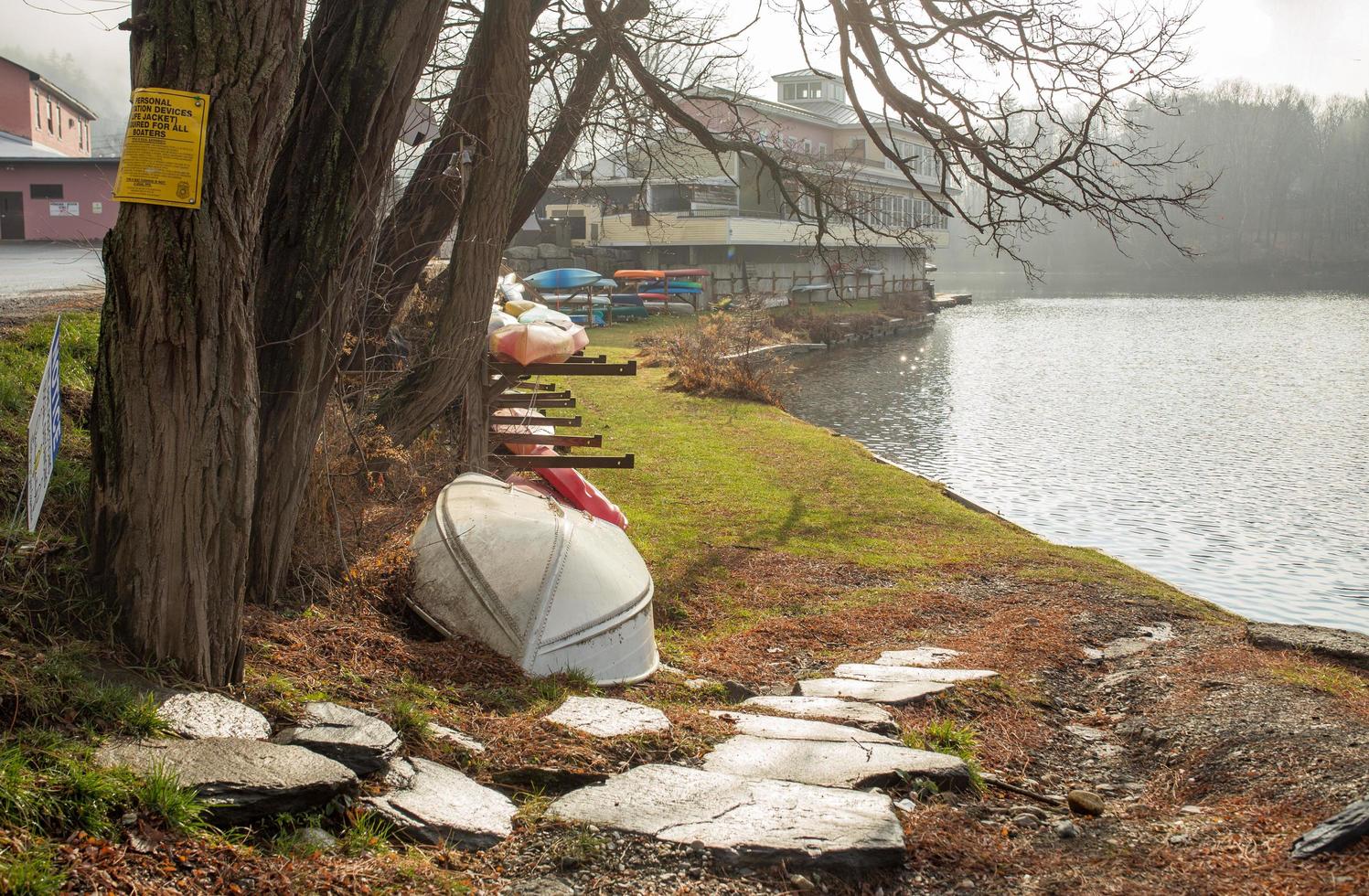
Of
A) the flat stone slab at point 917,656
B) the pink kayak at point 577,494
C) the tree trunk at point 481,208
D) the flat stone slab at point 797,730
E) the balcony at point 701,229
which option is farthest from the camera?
the balcony at point 701,229

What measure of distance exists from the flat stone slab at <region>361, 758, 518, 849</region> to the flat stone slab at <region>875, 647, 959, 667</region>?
3.74 metres

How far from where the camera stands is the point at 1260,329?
47125 millimetres

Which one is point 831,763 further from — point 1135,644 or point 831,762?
point 1135,644

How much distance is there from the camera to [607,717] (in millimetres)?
5059

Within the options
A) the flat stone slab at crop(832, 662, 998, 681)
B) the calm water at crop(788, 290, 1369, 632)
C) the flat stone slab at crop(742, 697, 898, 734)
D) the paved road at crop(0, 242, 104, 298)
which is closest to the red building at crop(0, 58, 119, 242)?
the paved road at crop(0, 242, 104, 298)

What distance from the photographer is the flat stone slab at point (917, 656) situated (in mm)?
7441

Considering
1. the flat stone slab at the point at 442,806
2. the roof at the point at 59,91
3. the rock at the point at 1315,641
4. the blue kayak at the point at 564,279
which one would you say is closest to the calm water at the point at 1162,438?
the rock at the point at 1315,641

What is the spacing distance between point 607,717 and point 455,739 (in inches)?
28.8

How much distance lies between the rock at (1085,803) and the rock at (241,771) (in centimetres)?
286

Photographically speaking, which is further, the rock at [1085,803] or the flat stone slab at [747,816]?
the rock at [1085,803]

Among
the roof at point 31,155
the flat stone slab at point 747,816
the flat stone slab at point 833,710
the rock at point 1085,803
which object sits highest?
the roof at point 31,155

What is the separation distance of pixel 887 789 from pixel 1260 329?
160ft

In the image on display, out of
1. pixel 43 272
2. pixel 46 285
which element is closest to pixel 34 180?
pixel 43 272

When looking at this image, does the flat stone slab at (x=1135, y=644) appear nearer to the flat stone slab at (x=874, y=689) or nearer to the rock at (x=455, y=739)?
the flat stone slab at (x=874, y=689)
